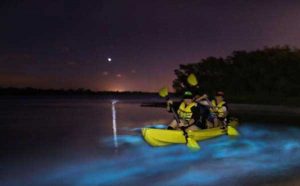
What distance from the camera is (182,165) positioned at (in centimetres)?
1365

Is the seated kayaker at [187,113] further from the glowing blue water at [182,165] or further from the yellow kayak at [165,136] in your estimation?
the glowing blue water at [182,165]

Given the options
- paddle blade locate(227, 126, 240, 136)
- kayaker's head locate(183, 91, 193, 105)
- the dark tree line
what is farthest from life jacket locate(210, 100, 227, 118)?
the dark tree line

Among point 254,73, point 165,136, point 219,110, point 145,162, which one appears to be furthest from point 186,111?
point 254,73

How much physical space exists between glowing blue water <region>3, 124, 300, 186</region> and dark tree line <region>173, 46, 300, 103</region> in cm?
3944

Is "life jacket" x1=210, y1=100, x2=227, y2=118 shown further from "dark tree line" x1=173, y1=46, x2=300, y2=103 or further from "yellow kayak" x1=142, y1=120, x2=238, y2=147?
"dark tree line" x1=173, y1=46, x2=300, y2=103

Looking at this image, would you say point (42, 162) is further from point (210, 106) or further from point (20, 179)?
point (210, 106)

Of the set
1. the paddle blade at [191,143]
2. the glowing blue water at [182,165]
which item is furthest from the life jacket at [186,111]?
the glowing blue water at [182,165]

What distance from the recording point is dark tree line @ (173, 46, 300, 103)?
195 ft

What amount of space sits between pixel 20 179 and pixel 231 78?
62.1 metres

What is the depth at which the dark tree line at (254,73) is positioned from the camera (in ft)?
195

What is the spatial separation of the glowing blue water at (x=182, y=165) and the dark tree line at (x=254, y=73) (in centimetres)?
3944

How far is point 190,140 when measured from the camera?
16.3 metres

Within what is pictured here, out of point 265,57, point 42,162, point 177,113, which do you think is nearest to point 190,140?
point 177,113

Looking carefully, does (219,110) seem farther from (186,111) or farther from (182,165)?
(182,165)
